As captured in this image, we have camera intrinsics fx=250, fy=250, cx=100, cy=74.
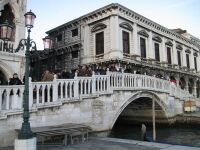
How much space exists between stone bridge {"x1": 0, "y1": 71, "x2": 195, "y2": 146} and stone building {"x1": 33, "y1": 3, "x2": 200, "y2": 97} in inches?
238

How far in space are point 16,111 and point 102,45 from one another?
15845mm

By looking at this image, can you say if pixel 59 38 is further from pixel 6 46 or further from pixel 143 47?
pixel 6 46

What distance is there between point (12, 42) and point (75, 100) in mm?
5987

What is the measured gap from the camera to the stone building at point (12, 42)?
44.8 ft

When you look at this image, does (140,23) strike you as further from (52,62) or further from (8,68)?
(8,68)

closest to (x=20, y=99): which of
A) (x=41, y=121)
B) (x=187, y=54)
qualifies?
(x=41, y=121)

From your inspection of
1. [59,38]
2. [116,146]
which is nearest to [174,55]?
[59,38]

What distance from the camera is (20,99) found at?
340 inches

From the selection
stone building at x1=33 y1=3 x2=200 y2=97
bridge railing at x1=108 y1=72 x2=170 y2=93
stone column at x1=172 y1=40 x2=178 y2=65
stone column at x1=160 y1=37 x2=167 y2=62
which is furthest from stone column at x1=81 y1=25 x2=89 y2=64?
stone column at x1=172 y1=40 x2=178 y2=65

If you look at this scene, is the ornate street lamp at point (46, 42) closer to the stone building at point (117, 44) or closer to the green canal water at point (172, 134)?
the green canal water at point (172, 134)

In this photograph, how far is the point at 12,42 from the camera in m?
14.2

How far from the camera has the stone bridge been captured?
836 cm

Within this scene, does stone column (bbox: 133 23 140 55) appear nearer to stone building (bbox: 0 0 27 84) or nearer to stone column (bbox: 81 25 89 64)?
stone column (bbox: 81 25 89 64)

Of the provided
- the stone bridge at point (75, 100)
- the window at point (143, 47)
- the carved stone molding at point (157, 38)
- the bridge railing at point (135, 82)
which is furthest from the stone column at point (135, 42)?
the stone bridge at point (75, 100)
